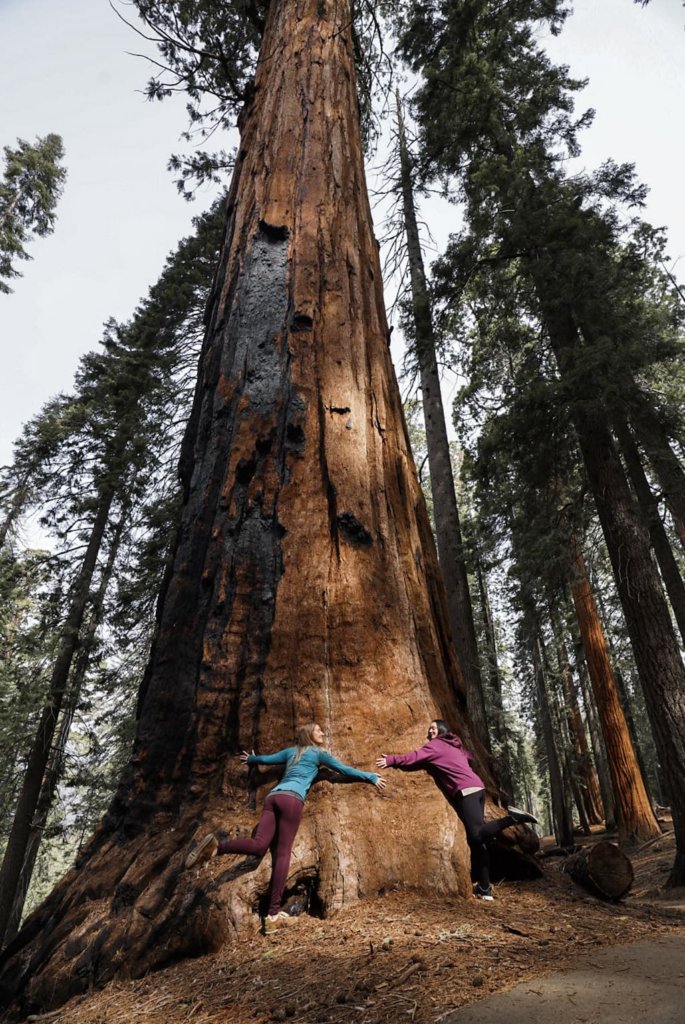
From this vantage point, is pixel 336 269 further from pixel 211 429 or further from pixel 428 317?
pixel 428 317

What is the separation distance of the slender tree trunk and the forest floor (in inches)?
302

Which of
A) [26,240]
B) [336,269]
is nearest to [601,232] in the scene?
[336,269]

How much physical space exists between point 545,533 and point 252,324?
18.4 feet

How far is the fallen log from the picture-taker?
3.96 meters

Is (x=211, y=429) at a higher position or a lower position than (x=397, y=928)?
higher

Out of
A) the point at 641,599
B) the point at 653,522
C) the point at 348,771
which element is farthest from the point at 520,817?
the point at 653,522

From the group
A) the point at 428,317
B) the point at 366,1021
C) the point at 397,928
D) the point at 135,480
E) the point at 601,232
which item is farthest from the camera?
the point at 135,480

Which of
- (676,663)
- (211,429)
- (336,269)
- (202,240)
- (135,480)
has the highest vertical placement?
(202,240)

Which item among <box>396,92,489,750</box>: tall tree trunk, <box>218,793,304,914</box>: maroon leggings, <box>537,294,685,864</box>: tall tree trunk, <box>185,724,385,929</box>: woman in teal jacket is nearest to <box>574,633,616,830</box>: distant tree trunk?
<box>396,92,489,750</box>: tall tree trunk

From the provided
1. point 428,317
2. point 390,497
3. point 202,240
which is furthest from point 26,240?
point 390,497

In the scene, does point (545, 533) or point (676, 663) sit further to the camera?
point (545, 533)

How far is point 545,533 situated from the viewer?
8.57 meters

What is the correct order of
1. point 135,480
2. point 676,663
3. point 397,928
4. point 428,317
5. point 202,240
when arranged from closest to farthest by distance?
point 397,928
point 676,663
point 428,317
point 135,480
point 202,240

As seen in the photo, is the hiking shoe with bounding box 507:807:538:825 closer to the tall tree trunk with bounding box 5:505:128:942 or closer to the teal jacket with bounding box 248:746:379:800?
the teal jacket with bounding box 248:746:379:800
